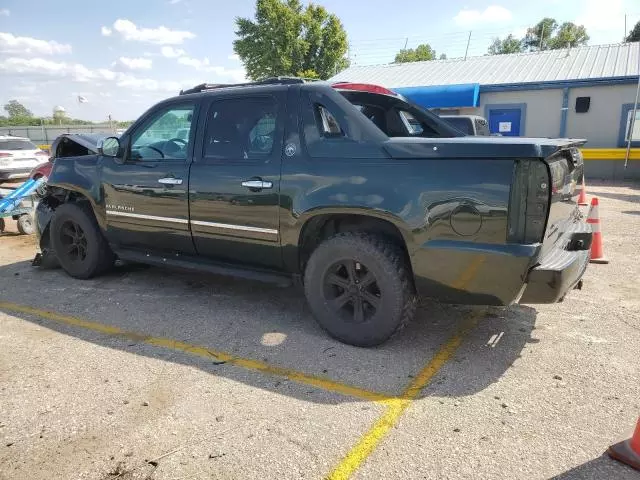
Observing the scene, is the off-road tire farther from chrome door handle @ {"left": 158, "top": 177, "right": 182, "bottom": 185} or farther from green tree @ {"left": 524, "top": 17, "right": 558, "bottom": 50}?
green tree @ {"left": 524, "top": 17, "right": 558, "bottom": 50}

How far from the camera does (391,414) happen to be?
286 cm

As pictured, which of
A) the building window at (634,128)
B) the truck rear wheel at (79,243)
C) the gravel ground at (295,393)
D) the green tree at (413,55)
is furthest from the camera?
the green tree at (413,55)

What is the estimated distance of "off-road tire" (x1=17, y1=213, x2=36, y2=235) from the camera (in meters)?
8.33

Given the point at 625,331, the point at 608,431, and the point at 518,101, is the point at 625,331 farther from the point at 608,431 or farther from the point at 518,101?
the point at 518,101

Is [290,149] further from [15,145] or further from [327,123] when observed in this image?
[15,145]

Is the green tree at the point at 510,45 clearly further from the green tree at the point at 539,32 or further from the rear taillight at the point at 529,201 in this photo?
the rear taillight at the point at 529,201

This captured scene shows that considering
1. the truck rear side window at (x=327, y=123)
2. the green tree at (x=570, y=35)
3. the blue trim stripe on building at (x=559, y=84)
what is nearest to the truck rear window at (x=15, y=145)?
the truck rear side window at (x=327, y=123)

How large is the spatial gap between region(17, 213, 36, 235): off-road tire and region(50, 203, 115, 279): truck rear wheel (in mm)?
3390

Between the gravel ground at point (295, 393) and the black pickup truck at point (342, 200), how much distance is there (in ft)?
1.52

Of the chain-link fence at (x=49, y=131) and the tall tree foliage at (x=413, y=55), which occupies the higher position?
the tall tree foliage at (x=413, y=55)

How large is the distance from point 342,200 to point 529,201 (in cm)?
121

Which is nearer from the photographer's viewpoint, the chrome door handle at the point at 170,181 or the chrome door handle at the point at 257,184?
the chrome door handle at the point at 257,184

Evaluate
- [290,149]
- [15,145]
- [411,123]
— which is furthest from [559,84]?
[15,145]

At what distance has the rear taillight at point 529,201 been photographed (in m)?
2.92
